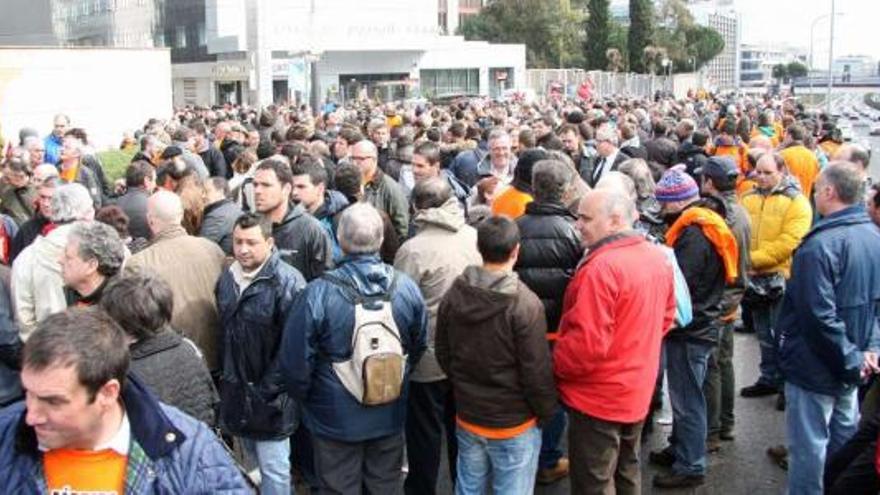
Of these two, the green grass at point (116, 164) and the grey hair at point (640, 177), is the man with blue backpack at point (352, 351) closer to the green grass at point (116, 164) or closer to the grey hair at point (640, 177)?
the grey hair at point (640, 177)

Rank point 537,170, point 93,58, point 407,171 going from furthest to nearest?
point 93,58 → point 407,171 → point 537,170

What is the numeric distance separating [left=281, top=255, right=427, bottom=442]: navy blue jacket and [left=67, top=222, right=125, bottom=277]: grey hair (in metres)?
0.92

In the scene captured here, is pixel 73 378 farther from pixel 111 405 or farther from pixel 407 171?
pixel 407 171

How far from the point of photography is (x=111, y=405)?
2.35 m

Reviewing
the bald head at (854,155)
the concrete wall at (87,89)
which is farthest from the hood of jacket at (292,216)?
the concrete wall at (87,89)

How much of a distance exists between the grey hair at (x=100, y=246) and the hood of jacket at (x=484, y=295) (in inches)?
67.9

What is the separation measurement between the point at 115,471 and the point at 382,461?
86.7 inches

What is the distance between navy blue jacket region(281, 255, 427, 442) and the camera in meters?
4.10

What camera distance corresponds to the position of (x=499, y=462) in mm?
4316

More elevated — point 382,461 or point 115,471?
point 115,471

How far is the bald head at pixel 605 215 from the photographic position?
13.9 feet

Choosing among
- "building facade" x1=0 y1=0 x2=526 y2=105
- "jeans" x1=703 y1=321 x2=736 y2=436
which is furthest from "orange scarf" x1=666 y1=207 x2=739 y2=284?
"building facade" x1=0 y1=0 x2=526 y2=105

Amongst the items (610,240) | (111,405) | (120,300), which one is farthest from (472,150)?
(111,405)

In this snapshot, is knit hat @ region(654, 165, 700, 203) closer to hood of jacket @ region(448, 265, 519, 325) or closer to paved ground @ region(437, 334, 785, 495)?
hood of jacket @ region(448, 265, 519, 325)
